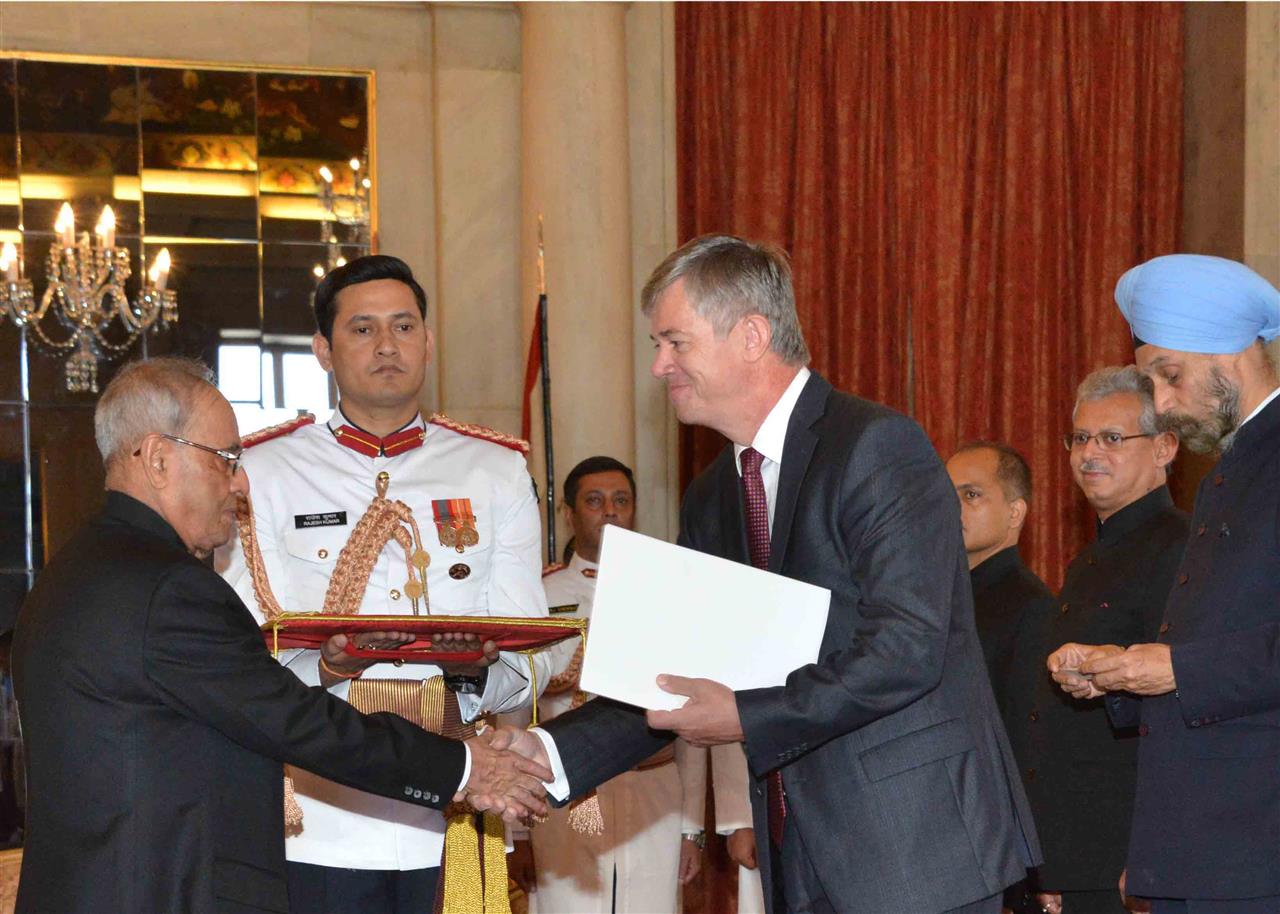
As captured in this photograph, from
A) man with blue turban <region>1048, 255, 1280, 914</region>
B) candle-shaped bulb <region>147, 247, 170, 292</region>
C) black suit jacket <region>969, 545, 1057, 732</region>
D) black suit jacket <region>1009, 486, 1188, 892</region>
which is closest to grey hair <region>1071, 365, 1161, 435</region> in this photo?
black suit jacket <region>1009, 486, 1188, 892</region>

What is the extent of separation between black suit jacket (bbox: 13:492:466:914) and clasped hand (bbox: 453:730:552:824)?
496mm

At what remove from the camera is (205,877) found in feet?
8.44

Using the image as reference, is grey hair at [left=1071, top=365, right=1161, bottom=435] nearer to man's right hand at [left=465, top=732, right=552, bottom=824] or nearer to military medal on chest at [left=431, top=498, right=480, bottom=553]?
military medal on chest at [left=431, top=498, right=480, bottom=553]

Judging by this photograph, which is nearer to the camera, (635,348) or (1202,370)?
(1202,370)

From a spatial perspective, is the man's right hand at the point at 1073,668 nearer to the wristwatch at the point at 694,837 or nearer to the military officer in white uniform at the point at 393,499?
the military officer in white uniform at the point at 393,499

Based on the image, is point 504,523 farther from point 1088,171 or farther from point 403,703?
point 1088,171

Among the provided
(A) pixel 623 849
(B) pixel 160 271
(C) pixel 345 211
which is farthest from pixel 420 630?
(C) pixel 345 211

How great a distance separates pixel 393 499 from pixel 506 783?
76cm

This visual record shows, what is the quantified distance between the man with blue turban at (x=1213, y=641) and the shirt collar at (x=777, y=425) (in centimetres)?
76

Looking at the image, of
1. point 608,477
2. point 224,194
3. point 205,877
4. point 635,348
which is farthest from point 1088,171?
point 205,877

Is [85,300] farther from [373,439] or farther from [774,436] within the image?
[774,436]

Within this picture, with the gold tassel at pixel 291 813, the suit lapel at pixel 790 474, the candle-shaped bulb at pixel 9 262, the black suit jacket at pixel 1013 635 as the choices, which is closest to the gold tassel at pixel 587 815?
the gold tassel at pixel 291 813

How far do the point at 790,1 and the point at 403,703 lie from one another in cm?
527

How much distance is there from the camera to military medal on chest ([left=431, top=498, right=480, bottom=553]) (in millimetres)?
3545
